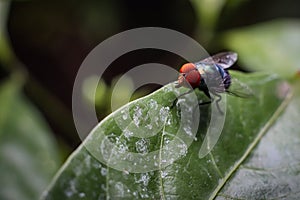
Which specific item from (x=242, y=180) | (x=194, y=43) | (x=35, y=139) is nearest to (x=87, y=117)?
(x=35, y=139)

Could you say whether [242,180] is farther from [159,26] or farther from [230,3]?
[159,26]

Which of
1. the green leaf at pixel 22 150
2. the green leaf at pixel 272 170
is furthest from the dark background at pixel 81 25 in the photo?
the green leaf at pixel 272 170

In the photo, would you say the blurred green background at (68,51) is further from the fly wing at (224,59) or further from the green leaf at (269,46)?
the fly wing at (224,59)

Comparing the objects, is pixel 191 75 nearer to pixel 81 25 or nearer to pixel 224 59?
pixel 224 59

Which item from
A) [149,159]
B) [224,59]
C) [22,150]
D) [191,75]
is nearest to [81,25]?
[22,150]

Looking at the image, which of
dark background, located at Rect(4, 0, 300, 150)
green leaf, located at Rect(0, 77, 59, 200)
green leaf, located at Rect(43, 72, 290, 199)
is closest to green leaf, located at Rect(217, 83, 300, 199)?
green leaf, located at Rect(43, 72, 290, 199)

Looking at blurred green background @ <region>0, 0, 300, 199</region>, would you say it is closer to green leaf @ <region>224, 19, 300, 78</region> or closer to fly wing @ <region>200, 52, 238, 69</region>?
green leaf @ <region>224, 19, 300, 78</region>
